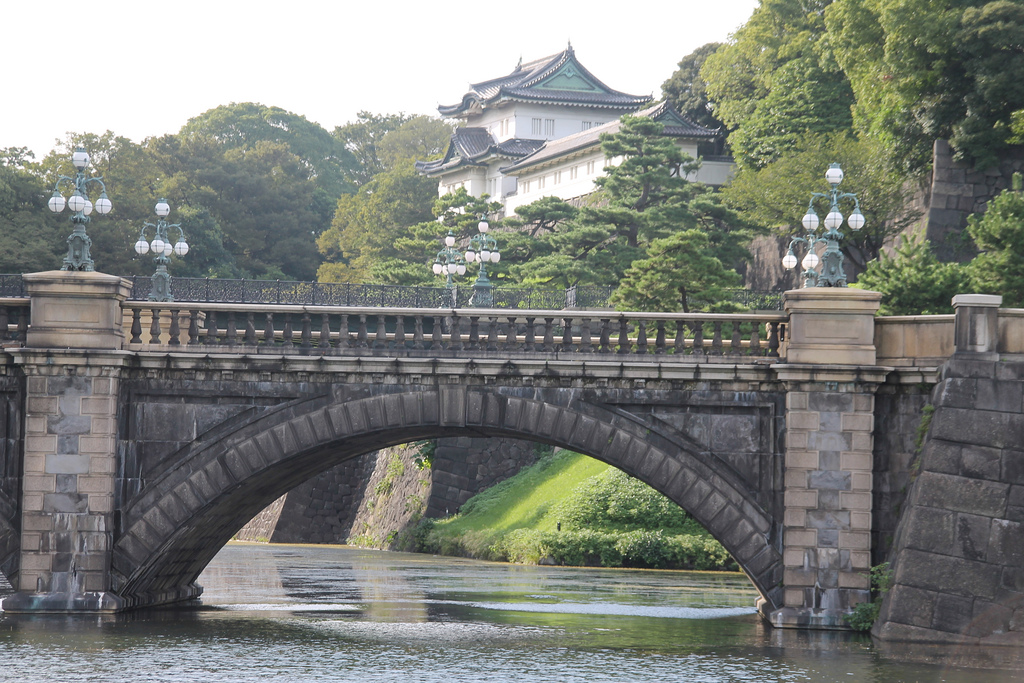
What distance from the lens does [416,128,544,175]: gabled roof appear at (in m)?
84.2

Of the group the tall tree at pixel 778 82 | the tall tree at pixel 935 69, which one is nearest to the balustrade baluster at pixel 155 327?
the tall tree at pixel 935 69

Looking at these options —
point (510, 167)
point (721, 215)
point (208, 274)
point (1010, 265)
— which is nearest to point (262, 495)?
point (1010, 265)

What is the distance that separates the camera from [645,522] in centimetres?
4169

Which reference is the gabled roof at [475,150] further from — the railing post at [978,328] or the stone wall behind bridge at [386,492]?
the railing post at [978,328]

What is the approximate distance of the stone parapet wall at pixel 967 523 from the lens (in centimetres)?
2148

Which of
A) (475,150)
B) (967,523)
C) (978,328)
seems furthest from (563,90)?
(967,523)

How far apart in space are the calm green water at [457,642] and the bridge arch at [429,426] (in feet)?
5.02

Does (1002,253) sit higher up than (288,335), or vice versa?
(1002,253)

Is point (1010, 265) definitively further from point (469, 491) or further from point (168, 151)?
point (168, 151)

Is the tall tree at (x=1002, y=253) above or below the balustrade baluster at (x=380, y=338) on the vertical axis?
above

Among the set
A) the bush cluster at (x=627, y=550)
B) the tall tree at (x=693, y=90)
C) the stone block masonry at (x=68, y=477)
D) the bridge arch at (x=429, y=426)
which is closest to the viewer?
the stone block masonry at (x=68, y=477)

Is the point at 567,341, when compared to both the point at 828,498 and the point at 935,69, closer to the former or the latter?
the point at 828,498

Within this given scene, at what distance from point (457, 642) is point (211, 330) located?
7016mm

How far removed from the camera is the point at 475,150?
87250 millimetres
